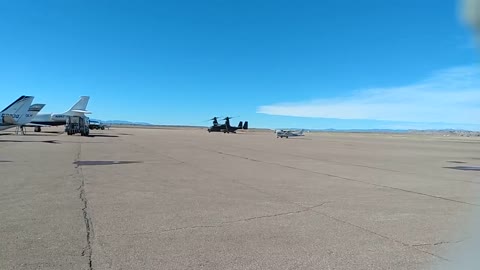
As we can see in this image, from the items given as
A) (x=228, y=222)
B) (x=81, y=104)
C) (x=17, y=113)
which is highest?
(x=81, y=104)

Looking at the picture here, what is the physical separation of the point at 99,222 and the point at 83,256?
1.84 m

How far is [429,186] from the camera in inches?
479

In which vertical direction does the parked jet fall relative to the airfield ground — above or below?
above

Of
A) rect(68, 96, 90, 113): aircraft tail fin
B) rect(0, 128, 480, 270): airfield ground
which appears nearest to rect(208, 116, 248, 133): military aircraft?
rect(68, 96, 90, 113): aircraft tail fin

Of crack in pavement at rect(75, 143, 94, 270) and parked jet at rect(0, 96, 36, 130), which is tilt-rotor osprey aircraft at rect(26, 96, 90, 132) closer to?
parked jet at rect(0, 96, 36, 130)

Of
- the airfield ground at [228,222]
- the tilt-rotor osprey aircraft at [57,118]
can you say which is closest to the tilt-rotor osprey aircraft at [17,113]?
the tilt-rotor osprey aircraft at [57,118]

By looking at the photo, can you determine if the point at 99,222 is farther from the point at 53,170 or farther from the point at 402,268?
the point at 53,170

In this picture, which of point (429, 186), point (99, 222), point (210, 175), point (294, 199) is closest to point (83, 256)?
point (99, 222)

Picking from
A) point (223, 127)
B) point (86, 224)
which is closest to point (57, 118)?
point (223, 127)

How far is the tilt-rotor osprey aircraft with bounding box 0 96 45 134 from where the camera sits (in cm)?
4362

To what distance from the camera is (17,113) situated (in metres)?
44.9

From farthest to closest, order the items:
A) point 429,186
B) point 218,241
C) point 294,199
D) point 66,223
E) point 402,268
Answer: point 429,186, point 294,199, point 66,223, point 218,241, point 402,268

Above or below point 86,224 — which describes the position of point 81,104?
above

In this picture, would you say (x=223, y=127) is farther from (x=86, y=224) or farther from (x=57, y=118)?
(x=86, y=224)
